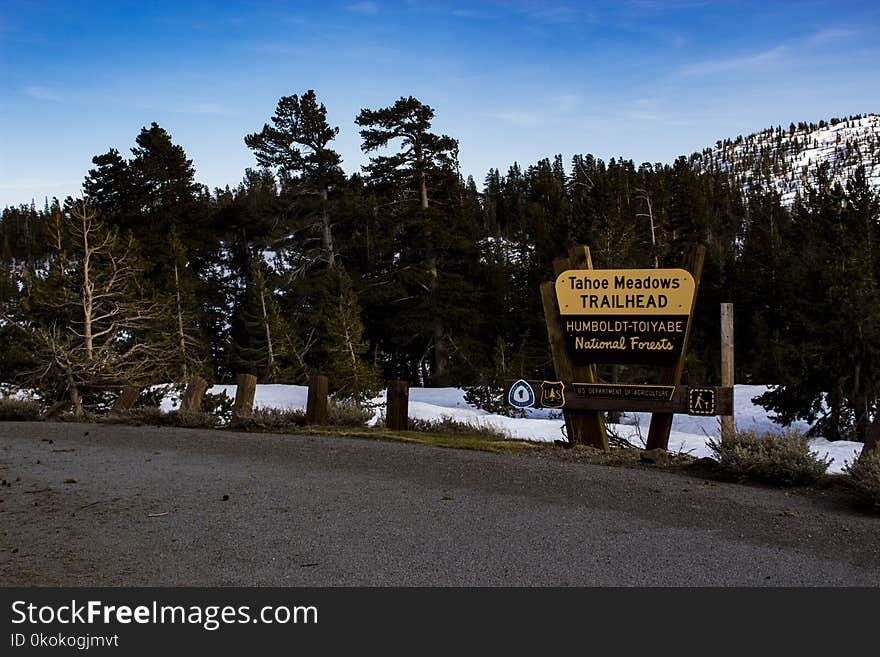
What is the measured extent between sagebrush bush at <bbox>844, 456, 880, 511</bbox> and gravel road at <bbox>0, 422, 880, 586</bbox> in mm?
204

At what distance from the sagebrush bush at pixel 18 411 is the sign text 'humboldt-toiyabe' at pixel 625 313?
10.9 meters

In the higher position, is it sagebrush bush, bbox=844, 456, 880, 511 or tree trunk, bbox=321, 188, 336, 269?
tree trunk, bbox=321, 188, 336, 269

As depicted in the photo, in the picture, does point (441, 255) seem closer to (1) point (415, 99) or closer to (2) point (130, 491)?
(1) point (415, 99)

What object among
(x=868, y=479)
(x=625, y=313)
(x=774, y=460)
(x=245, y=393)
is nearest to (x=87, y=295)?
(x=245, y=393)

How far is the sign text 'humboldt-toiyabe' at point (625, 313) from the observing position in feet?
33.1

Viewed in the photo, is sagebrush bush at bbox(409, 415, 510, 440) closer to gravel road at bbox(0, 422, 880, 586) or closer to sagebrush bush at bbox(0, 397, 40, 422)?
gravel road at bbox(0, 422, 880, 586)

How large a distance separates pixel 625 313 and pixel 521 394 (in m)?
1.72

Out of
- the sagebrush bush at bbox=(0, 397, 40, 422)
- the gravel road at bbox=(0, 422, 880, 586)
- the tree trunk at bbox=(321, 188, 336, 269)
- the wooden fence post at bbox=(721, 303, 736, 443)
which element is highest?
the tree trunk at bbox=(321, 188, 336, 269)

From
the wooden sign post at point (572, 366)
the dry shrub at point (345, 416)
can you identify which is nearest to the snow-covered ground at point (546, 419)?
the dry shrub at point (345, 416)

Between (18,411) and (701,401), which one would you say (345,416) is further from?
(18,411)

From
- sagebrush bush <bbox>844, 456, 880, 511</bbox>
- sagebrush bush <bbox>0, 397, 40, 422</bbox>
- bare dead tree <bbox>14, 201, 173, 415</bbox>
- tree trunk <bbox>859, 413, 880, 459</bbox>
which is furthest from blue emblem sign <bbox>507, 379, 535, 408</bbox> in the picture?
bare dead tree <bbox>14, 201, 173, 415</bbox>

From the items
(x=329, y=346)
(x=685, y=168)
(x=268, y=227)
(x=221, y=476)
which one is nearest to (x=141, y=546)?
(x=221, y=476)

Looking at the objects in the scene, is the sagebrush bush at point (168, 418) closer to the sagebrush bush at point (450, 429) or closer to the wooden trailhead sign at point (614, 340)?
the sagebrush bush at point (450, 429)

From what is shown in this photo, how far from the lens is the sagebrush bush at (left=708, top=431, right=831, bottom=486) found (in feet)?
24.3
